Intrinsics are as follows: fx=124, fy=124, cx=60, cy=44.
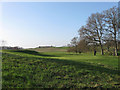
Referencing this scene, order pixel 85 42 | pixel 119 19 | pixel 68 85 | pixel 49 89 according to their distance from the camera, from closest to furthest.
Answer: pixel 49 89 < pixel 68 85 < pixel 119 19 < pixel 85 42

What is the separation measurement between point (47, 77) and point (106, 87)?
386cm

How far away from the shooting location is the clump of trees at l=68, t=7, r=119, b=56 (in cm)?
3182

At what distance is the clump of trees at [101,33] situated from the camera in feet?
104

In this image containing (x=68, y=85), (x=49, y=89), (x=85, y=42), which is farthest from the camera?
(x=85, y=42)

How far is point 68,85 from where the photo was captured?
7.39 metres

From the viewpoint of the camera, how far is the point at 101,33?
114ft

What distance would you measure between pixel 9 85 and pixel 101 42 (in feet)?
105

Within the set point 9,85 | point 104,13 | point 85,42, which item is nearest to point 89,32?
point 85,42

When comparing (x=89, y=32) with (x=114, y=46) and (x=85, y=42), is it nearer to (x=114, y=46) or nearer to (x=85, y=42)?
(x=85, y=42)

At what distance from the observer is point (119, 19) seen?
31.2 m

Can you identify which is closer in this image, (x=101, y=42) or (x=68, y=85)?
(x=68, y=85)

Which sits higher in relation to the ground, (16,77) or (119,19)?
(119,19)

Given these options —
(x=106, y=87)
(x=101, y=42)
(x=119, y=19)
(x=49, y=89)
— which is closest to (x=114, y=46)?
(x=101, y=42)

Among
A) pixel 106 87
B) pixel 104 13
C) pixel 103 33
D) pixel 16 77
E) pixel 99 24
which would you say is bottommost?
pixel 106 87
